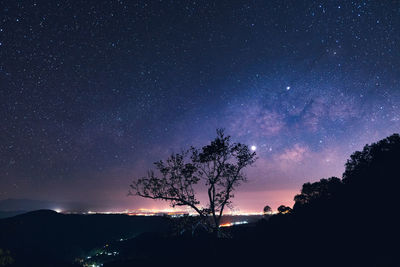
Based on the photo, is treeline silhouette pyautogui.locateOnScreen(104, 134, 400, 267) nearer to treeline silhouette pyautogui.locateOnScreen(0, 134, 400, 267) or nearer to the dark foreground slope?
treeline silhouette pyautogui.locateOnScreen(0, 134, 400, 267)

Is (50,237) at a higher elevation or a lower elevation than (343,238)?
lower

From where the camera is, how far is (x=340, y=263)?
57.9 feet

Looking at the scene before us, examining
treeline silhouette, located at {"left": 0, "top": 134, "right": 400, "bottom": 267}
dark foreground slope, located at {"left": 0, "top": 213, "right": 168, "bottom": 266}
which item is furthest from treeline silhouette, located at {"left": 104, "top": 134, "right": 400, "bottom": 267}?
dark foreground slope, located at {"left": 0, "top": 213, "right": 168, "bottom": 266}

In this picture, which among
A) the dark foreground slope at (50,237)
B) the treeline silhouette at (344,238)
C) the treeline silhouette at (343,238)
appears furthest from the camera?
the dark foreground slope at (50,237)

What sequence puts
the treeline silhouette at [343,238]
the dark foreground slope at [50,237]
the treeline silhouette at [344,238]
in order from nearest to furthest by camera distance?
1. the treeline silhouette at [343,238]
2. the treeline silhouette at [344,238]
3. the dark foreground slope at [50,237]

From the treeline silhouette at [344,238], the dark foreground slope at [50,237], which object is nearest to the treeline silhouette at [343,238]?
the treeline silhouette at [344,238]

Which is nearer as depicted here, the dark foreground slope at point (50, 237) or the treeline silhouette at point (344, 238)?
the treeline silhouette at point (344, 238)

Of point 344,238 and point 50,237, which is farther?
point 50,237

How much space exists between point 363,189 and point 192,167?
26114 mm

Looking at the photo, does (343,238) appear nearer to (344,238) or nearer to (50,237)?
(344,238)

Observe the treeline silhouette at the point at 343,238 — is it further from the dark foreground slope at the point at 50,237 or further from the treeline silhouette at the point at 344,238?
the dark foreground slope at the point at 50,237

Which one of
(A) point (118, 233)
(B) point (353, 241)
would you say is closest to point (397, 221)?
(B) point (353, 241)

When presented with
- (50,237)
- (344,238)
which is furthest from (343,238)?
(50,237)

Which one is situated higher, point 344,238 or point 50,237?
point 344,238
